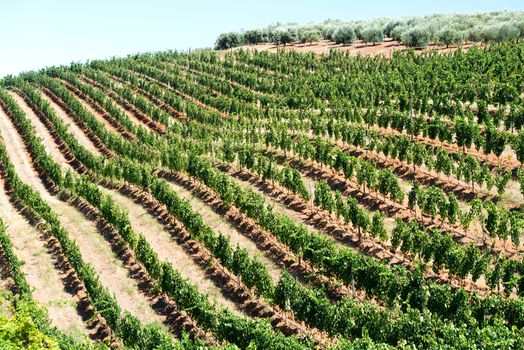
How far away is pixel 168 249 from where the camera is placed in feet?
126

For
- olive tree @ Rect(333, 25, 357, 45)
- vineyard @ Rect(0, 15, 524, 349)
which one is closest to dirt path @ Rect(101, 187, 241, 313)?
vineyard @ Rect(0, 15, 524, 349)

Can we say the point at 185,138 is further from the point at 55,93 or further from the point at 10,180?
the point at 55,93

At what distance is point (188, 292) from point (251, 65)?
2701 inches

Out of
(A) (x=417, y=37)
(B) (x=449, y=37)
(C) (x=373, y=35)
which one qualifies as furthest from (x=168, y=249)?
(C) (x=373, y=35)

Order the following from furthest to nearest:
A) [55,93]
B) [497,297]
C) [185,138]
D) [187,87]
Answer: [55,93]
[187,87]
[185,138]
[497,297]

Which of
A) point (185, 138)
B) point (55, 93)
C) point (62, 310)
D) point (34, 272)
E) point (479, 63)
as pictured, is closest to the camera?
point (62, 310)

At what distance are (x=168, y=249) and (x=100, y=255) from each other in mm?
5384

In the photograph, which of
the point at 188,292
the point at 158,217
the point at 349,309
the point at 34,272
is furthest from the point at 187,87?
the point at 349,309

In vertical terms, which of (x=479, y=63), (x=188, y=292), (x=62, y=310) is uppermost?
(x=479, y=63)

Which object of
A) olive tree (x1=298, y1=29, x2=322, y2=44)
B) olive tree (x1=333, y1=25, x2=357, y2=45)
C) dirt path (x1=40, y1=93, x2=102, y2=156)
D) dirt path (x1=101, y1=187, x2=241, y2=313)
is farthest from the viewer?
olive tree (x1=298, y1=29, x2=322, y2=44)

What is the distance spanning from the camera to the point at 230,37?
419ft

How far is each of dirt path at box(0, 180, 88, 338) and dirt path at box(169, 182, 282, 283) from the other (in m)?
11.2

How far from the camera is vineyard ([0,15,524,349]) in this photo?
2605cm

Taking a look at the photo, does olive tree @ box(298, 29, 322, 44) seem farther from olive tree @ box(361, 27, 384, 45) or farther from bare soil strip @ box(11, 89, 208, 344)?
bare soil strip @ box(11, 89, 208, 344)
